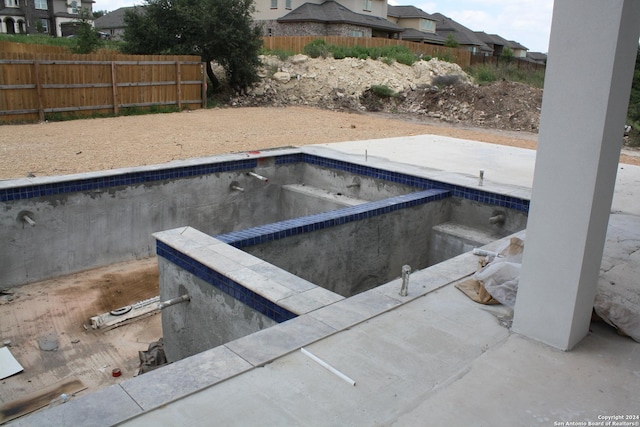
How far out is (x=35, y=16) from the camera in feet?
166

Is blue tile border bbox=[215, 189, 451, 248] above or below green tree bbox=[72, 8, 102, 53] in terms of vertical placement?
below

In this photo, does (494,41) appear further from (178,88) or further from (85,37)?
(178,88)

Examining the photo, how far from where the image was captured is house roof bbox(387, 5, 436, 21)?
48.8m

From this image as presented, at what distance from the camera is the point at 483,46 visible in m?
52.6

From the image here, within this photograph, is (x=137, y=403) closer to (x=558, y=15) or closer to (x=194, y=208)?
(x=558, y=15)

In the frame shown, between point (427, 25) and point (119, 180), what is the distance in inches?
1918

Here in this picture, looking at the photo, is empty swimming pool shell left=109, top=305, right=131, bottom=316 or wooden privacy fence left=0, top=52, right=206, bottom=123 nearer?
empty swimming pool shell left=109, top=305, right=131, bottom=316

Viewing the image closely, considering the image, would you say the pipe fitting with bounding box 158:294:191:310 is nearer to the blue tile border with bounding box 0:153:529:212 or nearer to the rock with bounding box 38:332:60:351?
the rock with bounding box 38:332:60:351

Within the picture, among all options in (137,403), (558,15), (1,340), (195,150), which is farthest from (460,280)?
(195,150)

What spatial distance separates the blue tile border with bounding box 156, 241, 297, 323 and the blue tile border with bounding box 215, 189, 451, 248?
45cm

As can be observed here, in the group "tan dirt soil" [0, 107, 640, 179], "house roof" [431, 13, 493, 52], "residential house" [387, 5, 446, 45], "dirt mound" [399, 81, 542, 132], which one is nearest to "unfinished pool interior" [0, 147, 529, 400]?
"tan dirt soil" [0, 107, 640, 179]

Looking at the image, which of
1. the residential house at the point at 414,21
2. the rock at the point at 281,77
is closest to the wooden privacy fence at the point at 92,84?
the rock at the point at 281,77

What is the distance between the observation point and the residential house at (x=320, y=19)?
123ft

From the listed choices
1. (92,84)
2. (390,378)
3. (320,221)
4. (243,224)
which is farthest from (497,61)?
(390,378)
